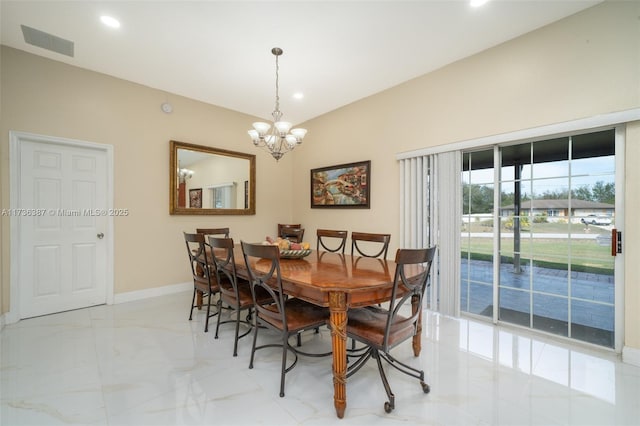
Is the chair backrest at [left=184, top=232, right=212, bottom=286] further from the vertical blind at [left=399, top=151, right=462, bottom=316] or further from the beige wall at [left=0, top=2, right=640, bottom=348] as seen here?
the vertical blind at [left=399, top=151, right=462, bottom=316]

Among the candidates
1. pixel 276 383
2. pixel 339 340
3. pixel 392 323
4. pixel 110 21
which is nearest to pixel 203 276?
pixel 276 383

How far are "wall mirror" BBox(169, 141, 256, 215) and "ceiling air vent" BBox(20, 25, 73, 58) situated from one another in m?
1.43

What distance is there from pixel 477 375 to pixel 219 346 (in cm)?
215

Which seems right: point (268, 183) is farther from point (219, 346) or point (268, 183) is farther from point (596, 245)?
point (596, 245)

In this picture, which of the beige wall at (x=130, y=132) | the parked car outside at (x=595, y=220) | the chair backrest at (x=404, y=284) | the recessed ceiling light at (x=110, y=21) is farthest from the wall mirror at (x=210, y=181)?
the parked car outside at (x=595, y=220)

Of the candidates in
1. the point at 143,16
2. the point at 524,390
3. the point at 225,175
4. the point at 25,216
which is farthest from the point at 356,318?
the point at 25,216

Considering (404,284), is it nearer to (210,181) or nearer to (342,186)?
(342,186)

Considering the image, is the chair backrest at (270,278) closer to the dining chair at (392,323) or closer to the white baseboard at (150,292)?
the dining chair at (392,323)

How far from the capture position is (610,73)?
7.57 feet

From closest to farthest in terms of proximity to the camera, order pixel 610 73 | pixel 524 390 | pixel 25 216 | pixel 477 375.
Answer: pixel 524 390
pixel 477 375
pixel 610 73
pixel 25 216

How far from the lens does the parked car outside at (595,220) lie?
2471mm

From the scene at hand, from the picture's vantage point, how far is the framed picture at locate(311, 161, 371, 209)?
13.8 feet

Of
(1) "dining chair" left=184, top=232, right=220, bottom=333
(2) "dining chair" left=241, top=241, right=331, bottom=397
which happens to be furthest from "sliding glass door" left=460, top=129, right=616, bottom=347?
(1) "dining chair" left=184, top=232, right=220, bottom=333

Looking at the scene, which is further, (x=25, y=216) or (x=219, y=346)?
(x=25, y=216)
